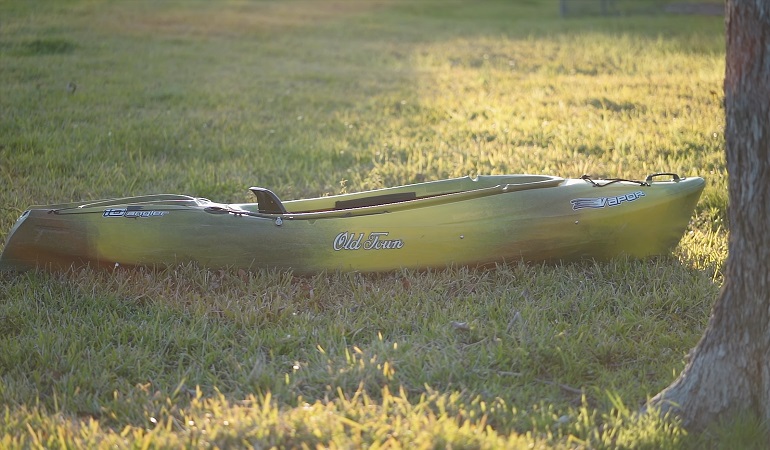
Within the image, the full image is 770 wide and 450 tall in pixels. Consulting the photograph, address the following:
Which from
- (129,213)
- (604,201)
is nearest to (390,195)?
(604,201)

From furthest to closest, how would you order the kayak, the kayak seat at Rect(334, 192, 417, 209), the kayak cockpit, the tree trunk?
the kayak seat at Rect(334, 192, 417, 209)
the kayak cockpit
the kayak
the tree trunk

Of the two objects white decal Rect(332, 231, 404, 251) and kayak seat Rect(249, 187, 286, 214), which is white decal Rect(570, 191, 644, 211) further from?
kayak seat Rect(249, 187, 286, 214)

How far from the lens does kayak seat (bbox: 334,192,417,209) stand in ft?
15.3

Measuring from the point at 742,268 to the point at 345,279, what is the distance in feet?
6.79

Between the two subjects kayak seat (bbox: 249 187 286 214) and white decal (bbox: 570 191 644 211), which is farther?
kayak seat (bbox: 249 187 286 214)

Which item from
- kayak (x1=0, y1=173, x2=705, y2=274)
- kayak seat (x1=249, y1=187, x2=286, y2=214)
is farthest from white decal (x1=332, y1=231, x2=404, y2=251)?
kayak seat (x1=249, y1=187, x2=286, y2=214)

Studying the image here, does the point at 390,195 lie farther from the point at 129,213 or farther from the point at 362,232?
the point at 129,213

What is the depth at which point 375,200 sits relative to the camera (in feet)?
15.3

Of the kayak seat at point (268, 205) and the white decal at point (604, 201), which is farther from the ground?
the kayak seat at point (268, 205)

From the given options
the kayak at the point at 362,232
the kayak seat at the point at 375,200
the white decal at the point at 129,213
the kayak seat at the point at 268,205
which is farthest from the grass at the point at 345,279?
the kayak seat at the point at 375,200

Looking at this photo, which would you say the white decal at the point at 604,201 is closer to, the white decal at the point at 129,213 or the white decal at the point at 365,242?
the white decal at the point at 365,242

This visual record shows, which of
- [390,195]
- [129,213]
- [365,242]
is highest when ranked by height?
[129,213]

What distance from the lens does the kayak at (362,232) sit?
13.8ft

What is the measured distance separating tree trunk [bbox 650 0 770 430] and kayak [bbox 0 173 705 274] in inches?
→ 57.9
